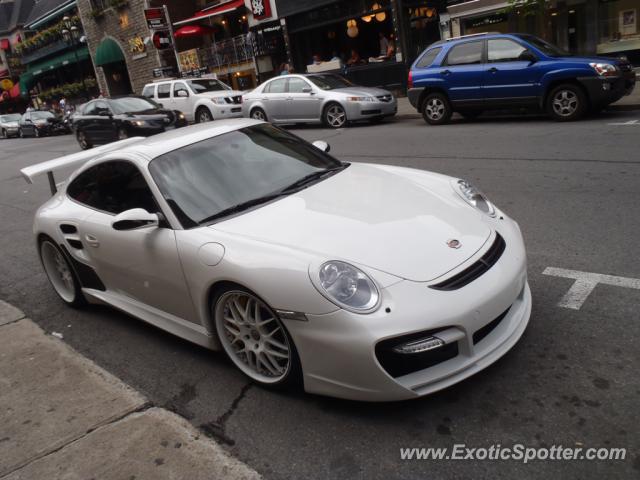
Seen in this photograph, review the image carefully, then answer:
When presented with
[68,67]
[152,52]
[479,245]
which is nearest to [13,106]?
[68,67]

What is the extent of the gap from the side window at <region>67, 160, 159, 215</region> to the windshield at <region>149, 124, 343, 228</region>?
0.53ft

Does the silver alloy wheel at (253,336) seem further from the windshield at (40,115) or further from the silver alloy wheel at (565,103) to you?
the windshield at (40,115)

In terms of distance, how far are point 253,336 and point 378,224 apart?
931mm

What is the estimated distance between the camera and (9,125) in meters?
33.7

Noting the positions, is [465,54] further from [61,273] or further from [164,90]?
[164,90]

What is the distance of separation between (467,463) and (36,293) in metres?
4.51

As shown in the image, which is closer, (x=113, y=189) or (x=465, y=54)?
(x=113, y=189)

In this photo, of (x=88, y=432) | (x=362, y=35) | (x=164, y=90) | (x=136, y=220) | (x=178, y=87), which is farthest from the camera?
(x=362, y=35)

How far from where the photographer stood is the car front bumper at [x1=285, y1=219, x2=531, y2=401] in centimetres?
260

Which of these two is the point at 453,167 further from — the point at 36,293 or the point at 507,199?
the point at 36,293

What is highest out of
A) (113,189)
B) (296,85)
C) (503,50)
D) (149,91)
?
(149,91)

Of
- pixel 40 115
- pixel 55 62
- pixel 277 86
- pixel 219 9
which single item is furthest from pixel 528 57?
pixel 55 62

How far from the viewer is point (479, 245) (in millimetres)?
3070

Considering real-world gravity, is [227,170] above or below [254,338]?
above
